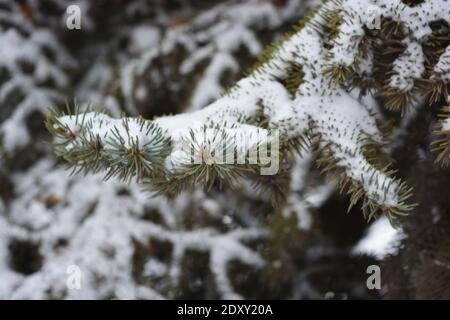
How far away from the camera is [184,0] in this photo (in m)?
1.88

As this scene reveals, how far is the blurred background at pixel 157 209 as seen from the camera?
1.34m

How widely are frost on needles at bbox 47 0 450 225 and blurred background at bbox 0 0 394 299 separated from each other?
44 centimetres

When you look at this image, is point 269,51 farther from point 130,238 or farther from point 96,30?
point 96,30

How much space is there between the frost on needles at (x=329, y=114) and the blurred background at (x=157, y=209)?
0.44 meters

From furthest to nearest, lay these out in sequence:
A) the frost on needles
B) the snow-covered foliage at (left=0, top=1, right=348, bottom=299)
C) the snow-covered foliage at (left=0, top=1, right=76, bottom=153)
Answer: the snow-covered foliage at (left=0, top=1, right=76, bottom=153) < the snow-covered foliage at (left=0, top=1, right=348, bottom=299) < the frost on needles

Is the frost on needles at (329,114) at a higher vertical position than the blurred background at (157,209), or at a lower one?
higher

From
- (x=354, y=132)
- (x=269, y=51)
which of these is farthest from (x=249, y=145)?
(x=269, y=51)

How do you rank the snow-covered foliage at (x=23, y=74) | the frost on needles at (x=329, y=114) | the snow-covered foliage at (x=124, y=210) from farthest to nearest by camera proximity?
the snow-covered foliage at (x=23, y=74) → the snow-covered foliage at (x=124, y=210) → the frost on needles at (x=329, y=114)

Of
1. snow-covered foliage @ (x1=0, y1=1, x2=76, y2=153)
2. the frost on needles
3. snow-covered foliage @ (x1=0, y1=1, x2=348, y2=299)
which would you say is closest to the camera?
the frost on needles

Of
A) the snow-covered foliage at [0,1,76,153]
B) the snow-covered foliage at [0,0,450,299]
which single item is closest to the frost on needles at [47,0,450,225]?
the snow-covered foliage at [0,0,450,299]

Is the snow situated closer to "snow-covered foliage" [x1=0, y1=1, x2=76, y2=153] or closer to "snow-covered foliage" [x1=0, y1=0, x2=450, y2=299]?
"snow-covered foliage" [x1=0, y1=0, x2=450, y2=299]

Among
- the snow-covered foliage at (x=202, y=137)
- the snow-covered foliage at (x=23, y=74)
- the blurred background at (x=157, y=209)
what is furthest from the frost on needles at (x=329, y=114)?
the snow-covered foliage at (x=23, y=74)

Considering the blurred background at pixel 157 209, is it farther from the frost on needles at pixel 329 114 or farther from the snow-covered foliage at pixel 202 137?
the frost on needles at pixel 329 114

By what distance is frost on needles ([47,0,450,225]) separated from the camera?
712mm
